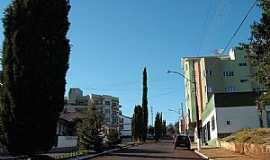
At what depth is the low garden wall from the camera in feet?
93.6

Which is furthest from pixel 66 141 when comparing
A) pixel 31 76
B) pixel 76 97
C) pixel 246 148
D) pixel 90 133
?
pixel 76 97

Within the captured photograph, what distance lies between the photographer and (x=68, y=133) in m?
74.8

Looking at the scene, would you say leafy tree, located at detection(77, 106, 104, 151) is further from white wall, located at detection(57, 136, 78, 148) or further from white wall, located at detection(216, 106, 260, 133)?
white wall, located at detection(57, 136, 78, 148)

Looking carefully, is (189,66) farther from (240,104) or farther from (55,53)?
(55,53)

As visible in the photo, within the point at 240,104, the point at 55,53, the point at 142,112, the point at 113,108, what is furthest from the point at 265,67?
the point at 113,108

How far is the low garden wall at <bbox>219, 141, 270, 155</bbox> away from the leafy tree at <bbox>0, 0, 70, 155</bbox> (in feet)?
38.9

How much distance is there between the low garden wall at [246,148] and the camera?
1123 inches

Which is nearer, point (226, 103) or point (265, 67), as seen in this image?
point (265, 67)

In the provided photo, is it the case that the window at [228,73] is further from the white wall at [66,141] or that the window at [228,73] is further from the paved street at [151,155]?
the paved street at [151,155]

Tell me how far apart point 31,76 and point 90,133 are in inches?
702

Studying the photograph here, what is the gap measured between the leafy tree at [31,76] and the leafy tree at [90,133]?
1596 cm

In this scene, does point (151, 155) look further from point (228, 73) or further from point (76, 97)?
point (76, 97)

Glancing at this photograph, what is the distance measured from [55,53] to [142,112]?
239 feet

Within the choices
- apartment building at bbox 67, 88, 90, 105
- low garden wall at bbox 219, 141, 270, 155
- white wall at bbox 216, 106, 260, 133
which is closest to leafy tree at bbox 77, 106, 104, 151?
low garden wall at bbox 219, 141, 270, 155
